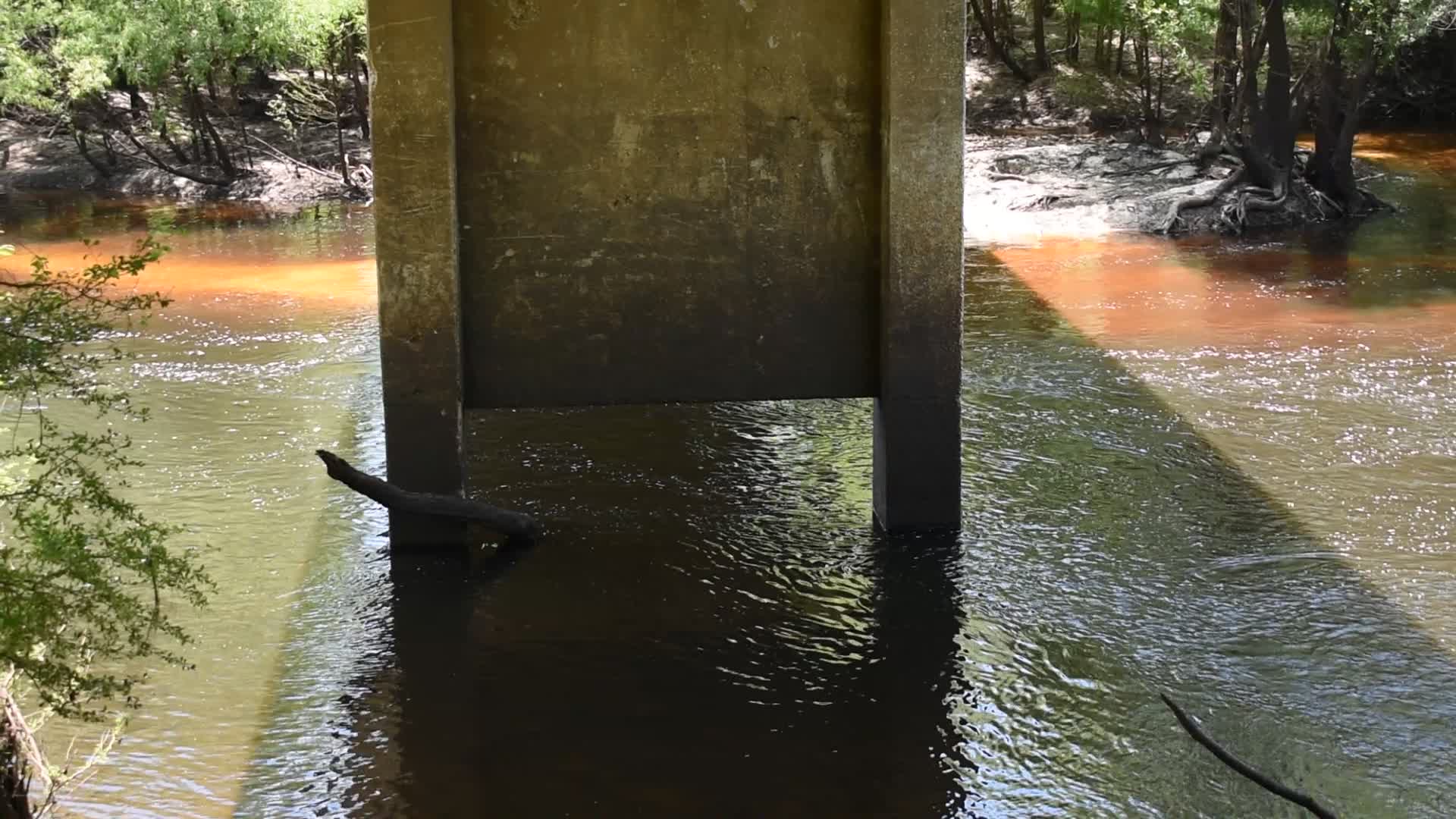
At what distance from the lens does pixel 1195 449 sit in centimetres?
1282

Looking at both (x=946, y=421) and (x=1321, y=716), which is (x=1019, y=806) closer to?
(x=1321, y=716)

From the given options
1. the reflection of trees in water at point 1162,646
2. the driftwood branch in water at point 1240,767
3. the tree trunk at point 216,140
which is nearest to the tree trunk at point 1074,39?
the tree trunk at point 216,140

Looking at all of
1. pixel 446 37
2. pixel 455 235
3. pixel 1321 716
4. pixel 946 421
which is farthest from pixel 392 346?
pixel 1321 716

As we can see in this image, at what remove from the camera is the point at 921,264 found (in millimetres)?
10172

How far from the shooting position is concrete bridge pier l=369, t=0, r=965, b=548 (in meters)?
9.93

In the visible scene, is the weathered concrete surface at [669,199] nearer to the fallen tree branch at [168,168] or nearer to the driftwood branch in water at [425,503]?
the driftwood branch in water at [425,503]

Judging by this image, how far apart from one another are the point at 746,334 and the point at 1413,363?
882 cm

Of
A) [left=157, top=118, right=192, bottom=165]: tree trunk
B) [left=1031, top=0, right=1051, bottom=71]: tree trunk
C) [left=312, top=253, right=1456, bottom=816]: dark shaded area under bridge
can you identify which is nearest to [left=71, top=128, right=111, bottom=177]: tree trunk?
[left=157, top=118, right=192, bottom=165]: tree trunk

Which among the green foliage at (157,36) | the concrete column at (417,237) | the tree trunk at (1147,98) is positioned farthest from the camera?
the green foliage at (157,36)

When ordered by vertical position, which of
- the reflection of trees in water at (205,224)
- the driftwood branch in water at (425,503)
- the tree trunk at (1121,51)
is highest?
the tree trunk at (1121,51)

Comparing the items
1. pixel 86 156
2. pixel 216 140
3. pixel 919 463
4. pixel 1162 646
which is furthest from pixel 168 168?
pixel 1162 646

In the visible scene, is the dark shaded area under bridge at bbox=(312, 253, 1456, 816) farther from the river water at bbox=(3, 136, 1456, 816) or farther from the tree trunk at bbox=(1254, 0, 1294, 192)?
the tree trunk at bbox=(1254, 0, 1294, 192)

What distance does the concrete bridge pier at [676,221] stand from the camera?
9930 millimetres

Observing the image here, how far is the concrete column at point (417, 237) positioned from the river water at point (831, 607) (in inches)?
36.9
